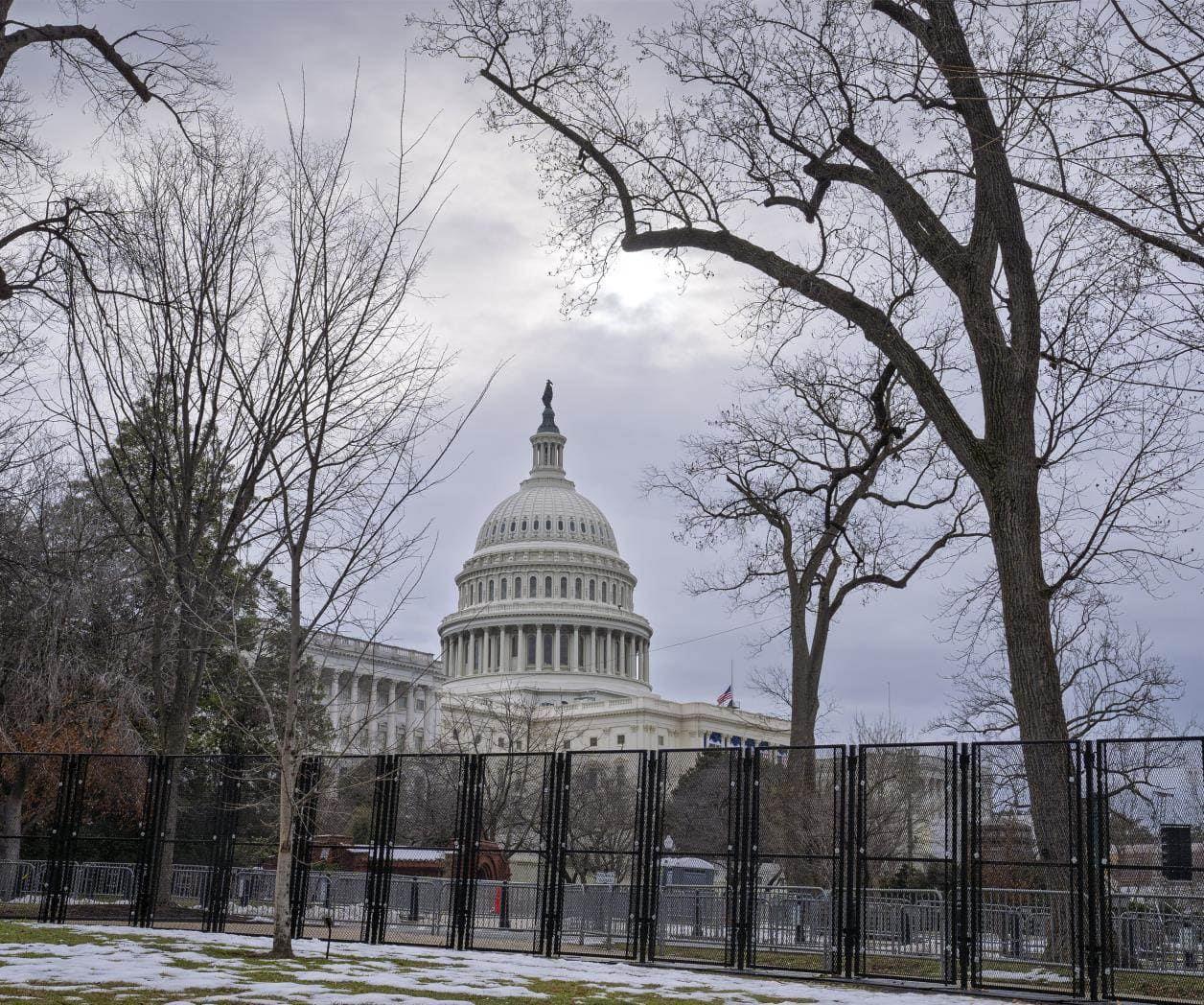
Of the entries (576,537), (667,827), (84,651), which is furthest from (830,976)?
(576,537)

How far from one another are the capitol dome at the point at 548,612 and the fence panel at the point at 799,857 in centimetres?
10301

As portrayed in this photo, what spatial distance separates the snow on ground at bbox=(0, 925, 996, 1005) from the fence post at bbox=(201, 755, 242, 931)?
1804 mm

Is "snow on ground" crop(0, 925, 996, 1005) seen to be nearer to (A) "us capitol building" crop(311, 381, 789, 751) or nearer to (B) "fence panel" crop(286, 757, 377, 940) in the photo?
(B) "fence panel" crop(286, 757, 377, 940)

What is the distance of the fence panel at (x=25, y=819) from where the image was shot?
81.0ft

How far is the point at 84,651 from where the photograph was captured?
91.3 ft

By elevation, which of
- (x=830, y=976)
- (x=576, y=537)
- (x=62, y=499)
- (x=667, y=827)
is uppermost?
(x=576, y=537)

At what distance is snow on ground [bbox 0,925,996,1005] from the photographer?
10.7 meters

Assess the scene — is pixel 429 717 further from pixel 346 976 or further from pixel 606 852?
pixel 346 976

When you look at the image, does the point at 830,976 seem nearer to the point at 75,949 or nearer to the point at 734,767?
the point at 734,767

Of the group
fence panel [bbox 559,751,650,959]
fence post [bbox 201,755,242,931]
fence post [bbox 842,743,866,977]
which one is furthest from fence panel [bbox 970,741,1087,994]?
fence post [bbox 201,755,242,931]

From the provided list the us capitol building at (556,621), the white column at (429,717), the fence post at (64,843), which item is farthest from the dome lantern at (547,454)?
the fence post at (64,843)

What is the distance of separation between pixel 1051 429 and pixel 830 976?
974cm

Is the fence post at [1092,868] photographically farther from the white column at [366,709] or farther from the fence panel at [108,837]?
the fence panel at [108,837]

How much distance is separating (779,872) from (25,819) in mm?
21641
